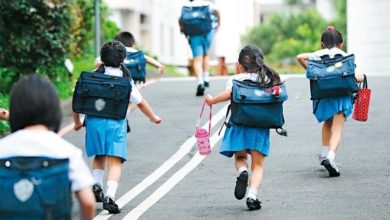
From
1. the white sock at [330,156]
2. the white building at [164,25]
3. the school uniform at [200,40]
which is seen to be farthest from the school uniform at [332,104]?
the white building at [164,25]

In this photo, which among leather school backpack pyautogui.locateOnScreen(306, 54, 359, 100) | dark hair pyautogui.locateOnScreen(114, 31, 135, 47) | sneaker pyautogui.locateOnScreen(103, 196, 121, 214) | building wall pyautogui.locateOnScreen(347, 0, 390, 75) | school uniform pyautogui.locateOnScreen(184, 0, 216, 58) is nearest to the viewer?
sneaker pyautogui.locateOnScreen(103, 196, 121, 214)

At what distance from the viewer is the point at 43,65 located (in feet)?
68.4

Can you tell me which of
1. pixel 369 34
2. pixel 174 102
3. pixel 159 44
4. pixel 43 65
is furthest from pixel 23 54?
pixel 159 44

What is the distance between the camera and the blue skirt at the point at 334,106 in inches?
506

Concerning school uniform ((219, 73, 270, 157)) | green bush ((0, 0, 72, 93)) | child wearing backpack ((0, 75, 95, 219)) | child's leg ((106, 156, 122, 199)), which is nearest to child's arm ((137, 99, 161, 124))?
child's leg ((106, 156, 122, 199))

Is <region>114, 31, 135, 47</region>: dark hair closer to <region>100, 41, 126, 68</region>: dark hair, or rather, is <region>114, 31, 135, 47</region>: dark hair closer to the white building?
<region>100, 41, 126, 68</region>: dark hair

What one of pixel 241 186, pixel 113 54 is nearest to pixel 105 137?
pixel 113 54

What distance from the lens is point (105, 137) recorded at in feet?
34.8

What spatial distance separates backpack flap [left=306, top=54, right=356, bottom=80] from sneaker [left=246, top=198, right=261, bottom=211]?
2.40 m

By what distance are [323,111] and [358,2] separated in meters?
29.9

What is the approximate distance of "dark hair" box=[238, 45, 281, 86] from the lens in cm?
1070

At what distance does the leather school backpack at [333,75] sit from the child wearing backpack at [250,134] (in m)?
1.90

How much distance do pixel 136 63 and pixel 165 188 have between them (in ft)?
11.3

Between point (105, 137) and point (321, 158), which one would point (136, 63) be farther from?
point (105, 137)
